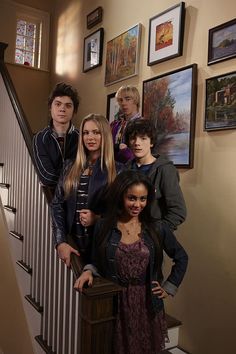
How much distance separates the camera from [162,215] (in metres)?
1.76

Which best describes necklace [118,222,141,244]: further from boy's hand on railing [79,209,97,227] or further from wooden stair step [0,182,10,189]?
wooden stair step [0,182,10,189]

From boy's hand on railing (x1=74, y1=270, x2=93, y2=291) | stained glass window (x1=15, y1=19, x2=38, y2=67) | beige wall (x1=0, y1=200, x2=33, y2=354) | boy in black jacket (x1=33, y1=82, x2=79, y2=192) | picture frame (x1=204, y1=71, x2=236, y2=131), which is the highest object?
stained glass window (x1=15, y1=19, x2=38, y2=67)

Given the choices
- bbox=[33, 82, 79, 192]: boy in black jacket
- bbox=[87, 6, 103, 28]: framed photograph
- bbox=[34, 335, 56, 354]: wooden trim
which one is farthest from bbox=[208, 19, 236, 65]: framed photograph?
bbox=[34, 335, 56, 354]: wooden trim

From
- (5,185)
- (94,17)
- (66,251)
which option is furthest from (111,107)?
(66,251)

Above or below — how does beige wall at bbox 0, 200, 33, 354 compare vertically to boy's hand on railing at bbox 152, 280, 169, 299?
below

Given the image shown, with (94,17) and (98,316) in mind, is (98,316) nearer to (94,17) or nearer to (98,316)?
(98,316)

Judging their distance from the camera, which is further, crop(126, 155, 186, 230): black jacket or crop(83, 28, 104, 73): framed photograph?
crop(83, 28, 104, 73): framed photograph

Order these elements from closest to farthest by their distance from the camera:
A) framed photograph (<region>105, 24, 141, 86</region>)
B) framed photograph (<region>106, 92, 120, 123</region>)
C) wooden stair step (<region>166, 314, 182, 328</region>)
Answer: wooden stair step (<region>166, 314, 182, 328</region>) < framed photograph (<region>105, 24, 141, 86</region>) < framed photograph (<region>106, 92, 120, 123</region>)

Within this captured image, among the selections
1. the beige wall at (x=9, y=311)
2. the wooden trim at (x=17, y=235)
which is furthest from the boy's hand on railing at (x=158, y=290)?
the beige wall at (x=9, y=311)

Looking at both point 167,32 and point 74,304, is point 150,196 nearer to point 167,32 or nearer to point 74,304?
point 74,304

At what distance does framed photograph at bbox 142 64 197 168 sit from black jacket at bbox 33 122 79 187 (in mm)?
984

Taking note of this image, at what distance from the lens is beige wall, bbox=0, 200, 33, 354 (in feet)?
9.25

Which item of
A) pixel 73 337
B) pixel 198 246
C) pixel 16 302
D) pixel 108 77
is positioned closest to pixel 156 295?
pixel 73 337

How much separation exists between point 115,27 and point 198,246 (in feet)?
7.84
